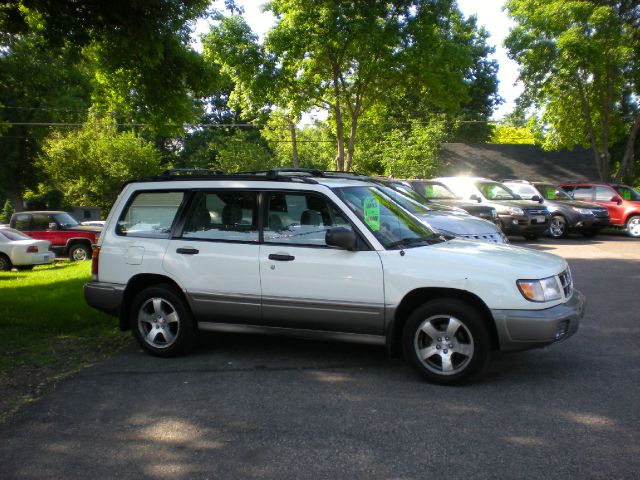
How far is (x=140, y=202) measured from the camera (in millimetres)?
6508

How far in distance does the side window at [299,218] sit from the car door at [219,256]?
0.56 feet

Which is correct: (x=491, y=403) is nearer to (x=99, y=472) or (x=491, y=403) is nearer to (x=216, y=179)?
(x=99, y=472)

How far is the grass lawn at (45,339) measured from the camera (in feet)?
18.7

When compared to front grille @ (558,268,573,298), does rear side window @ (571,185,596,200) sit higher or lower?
higher

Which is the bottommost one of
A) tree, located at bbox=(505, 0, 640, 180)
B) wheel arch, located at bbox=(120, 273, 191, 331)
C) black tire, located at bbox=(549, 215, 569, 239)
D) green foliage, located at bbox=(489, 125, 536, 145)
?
wheel arch, located at bbox=(120, 273, 191, 331)

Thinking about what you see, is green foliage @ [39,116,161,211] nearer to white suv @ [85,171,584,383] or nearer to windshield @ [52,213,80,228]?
windshield @ [52,213,80,228]

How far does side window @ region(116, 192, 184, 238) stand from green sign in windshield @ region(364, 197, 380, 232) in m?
1.94

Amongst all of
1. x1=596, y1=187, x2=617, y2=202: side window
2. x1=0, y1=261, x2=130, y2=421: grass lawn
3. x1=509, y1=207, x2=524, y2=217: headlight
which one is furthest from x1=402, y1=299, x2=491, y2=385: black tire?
x1=596, y1=187, x2=617, y2=202: side window

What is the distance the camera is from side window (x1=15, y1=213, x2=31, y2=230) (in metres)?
21.3

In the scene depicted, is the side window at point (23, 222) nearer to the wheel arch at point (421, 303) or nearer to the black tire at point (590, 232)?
the black tire at point (590, 232)

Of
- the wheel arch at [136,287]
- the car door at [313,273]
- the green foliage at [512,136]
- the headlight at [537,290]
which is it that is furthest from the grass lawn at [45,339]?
the green foliage at [512,136]

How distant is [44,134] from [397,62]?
99.2ft

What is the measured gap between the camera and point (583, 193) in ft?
70.0

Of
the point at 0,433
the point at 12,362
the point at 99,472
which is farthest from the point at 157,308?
the point at 99,472
